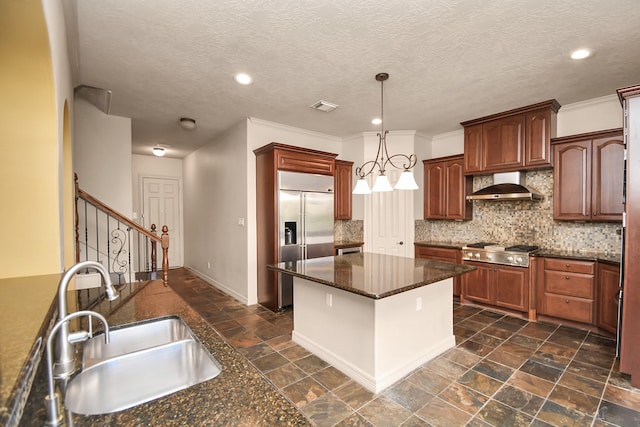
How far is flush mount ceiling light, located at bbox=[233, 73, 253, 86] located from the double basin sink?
94.0 inches

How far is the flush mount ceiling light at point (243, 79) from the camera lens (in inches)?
116

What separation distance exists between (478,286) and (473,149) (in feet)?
6.39

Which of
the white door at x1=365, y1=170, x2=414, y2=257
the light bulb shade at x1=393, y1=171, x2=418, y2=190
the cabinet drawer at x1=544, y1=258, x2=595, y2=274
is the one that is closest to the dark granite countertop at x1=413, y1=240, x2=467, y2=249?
the white door at x1=365, y1=170, x2=414, y2=257

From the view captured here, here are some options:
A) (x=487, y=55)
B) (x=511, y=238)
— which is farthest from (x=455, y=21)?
(x=511, y=238)

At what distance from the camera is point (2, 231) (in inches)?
58.5

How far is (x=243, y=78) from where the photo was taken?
118 inches

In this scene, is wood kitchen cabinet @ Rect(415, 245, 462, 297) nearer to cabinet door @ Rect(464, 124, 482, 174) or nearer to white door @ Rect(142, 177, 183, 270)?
cabinet door @ Rect(464, 124, 482, 174)

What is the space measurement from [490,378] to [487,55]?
8.99 feet

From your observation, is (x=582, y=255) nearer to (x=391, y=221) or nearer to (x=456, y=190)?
(x=456, y=190)

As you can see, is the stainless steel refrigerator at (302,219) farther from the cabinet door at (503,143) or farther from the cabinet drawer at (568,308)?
the cabinet drawer at (568,308)

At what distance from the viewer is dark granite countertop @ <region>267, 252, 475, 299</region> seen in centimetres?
212

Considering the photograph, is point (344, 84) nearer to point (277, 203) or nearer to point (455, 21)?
point (455, 21)

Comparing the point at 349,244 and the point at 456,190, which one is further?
the point at 349,244

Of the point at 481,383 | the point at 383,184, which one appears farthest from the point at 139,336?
the point at 481,383
